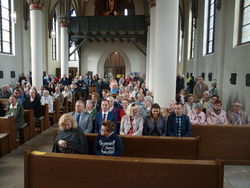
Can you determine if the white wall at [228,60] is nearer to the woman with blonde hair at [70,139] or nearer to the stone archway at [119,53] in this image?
the woman with blonde hair at [70,139]

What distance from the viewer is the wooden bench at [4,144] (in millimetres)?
5191

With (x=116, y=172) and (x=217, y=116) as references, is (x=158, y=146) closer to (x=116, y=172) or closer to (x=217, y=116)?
(x=116, y=172)

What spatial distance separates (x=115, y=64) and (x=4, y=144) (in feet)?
63.4

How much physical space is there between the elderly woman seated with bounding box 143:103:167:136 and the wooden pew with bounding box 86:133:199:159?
504 millimetres

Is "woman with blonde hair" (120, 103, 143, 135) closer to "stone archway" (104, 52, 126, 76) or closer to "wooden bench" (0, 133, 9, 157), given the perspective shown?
"wooden bench" (0, 133, 9, 157)

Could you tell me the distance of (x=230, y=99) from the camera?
9320 millimetres

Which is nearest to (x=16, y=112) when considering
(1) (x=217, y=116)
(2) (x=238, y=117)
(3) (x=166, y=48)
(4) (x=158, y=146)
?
(4) (x=158, y=146)

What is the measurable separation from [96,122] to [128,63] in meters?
18.8

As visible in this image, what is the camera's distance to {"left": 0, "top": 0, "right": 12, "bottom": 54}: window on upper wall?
1345 centimetres

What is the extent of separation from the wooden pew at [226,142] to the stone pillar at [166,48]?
5.27ft

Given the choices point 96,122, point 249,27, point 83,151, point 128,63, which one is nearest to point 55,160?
point 83,151

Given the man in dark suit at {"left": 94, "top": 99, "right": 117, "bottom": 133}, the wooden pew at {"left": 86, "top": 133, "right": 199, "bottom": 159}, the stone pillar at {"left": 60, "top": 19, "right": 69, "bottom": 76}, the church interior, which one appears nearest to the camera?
the wooden pew at {"left": 86, "top": 133, "right": 199, "bottom": 159}

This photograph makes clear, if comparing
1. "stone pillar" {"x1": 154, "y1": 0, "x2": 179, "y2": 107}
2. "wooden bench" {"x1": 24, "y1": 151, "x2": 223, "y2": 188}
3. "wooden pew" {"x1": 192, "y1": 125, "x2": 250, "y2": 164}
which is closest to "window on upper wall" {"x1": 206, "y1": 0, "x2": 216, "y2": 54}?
"stone pillar" {"x1": 154, "y1": 0, "x2": 179, "y2": 107}

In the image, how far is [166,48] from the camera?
20.1ft
